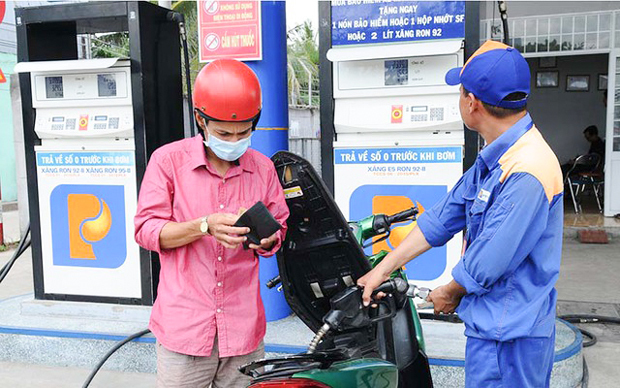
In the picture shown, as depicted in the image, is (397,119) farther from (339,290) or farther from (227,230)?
(227,230)

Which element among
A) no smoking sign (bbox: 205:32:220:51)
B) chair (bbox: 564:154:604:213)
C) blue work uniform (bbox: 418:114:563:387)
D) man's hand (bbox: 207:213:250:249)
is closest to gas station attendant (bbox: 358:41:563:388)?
blue work uniform (bbox: 418:114:563:387)

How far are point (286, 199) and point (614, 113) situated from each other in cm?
897

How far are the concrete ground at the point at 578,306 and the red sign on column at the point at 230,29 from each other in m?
2.25

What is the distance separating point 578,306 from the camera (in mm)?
5449

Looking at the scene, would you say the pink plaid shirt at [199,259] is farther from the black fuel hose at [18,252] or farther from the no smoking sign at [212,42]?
Answer: the black fuel hose at [18,252]

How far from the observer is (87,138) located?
14.1 ft

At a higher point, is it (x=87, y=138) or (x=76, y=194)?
(x=87, y=138)

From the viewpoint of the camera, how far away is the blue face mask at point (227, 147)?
6.82ft

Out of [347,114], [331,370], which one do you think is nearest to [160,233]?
[331,370]

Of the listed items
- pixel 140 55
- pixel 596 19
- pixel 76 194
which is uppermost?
pixel 596 19

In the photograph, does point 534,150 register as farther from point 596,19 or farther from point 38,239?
point 596,19

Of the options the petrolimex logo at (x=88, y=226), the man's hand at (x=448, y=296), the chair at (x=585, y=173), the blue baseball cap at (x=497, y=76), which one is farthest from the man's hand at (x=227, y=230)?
the chair at (x=585, y=173)

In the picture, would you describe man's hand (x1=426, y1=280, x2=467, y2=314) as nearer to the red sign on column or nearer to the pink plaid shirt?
the pink plaid shirt

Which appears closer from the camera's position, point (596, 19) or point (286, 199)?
point (286, 199)
